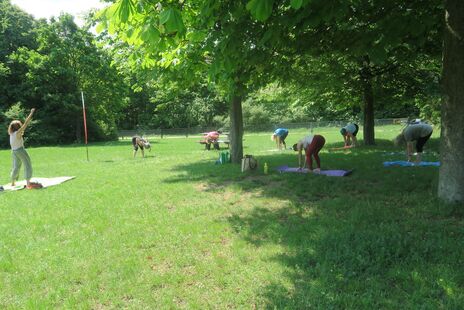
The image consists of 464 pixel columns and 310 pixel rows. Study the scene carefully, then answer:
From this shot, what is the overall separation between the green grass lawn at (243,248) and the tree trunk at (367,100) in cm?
882

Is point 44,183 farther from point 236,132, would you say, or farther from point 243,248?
point 243,248

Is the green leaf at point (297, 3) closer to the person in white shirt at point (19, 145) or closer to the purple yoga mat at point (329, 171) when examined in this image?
the purple yoga mat at point (329, 171)

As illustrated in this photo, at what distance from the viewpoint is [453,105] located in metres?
5.99

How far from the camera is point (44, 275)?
459cm

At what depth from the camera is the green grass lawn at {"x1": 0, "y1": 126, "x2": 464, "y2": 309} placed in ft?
Answer: 12.6

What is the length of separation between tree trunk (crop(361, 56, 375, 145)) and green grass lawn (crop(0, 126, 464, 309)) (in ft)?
28.9

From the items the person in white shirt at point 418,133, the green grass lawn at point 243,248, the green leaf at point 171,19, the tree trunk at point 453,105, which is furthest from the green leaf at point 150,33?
the person in white shirt at point 418,133

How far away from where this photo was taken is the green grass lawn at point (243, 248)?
3.85m

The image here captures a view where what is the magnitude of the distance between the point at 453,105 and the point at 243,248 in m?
3.88

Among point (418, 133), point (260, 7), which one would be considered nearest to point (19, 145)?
point (260, 7)

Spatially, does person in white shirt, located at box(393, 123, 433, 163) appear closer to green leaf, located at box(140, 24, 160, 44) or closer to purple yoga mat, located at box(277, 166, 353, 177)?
purple yoga mat, located at box(277, 166, 353, 177)

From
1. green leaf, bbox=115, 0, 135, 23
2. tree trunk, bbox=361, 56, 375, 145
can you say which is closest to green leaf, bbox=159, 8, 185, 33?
green leaf, bbox=115, 0, 135, 23

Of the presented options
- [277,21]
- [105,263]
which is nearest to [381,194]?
[277,21]


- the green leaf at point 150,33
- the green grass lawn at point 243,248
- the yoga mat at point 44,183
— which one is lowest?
the green grass lawn at point 243,248
